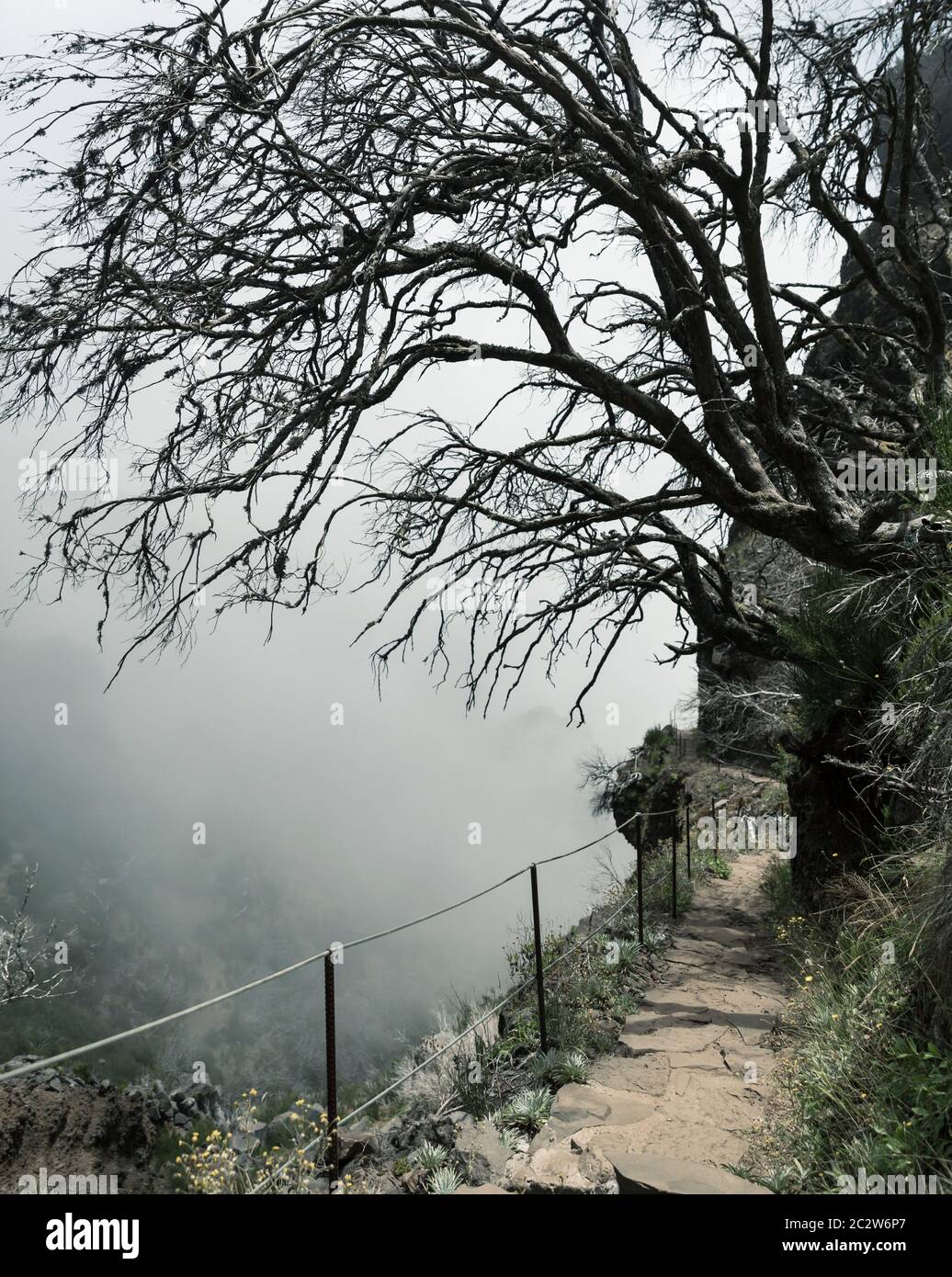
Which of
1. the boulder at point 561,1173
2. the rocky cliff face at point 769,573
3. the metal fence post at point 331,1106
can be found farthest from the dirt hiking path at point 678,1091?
the rocky cliff face at point 769,573

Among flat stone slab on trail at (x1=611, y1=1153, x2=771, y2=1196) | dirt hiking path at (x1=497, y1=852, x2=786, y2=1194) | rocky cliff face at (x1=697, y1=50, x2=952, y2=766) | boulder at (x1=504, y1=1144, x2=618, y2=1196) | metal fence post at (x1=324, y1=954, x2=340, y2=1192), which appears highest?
rocky cliff face at (x1=697, y1=50, x2=952, y2=766)

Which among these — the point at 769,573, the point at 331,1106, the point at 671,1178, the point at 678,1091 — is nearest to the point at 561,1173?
the point at 671,1178

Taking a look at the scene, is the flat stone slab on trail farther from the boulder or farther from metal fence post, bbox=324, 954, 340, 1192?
metal fence post, bbox=324, 954, 340, 1192

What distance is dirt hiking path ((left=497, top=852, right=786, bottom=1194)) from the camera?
422 centimetres

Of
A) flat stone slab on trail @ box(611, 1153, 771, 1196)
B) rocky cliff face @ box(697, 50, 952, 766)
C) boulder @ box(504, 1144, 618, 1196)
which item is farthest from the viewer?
rocky cliff face @ box(697, 50, 952, 766)

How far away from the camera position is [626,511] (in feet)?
26.1

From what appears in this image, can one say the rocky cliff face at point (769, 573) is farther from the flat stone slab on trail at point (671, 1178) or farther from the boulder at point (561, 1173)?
the flat stone slab on trail at point (671, 1178)

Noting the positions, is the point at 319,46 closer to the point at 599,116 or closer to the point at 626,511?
the point at 599,116

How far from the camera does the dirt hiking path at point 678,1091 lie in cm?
422

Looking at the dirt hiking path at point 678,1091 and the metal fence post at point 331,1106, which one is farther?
the dirt hiking path at point 678,1091

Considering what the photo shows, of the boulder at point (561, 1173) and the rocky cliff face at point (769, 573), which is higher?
the rocky cliff face at point (769, 573)

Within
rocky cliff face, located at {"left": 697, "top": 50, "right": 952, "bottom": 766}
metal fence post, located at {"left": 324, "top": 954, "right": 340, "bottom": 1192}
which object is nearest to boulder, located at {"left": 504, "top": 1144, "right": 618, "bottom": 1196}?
metal fence post, located at {"left": 324, "top": 954, "right": 340, "bottom": 1192}

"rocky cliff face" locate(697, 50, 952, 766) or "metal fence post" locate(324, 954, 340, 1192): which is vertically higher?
"rocky cliff face" locate(697, 50, 952, 766)

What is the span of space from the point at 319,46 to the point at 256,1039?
84.1 meters
